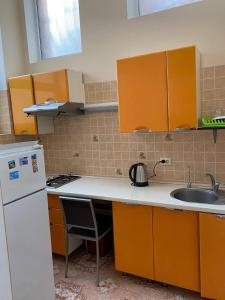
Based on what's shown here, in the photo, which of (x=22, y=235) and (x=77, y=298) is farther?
(x=77, y=298)

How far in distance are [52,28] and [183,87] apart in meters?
2.00

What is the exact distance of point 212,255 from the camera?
1.82 m

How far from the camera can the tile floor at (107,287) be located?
6.74 ft

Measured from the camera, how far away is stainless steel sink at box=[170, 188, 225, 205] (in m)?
2.12

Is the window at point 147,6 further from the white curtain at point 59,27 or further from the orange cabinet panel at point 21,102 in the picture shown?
the orange cabinet panel at point 21,102

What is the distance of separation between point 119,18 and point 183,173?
1.70 m

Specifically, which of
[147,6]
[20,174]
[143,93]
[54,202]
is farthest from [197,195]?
[147,6]

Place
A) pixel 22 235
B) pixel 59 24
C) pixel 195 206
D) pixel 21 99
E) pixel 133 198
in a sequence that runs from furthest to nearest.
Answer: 1. pixel 59 24
2. pixel 21 99
3. pixel 133 198
4. pixel 195 206
5. pixel 22 235

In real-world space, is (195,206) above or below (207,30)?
below

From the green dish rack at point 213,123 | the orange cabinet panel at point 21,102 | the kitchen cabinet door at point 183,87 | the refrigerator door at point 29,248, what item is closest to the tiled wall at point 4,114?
the orange cabinet panel at point 21,102

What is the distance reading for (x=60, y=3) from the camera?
9.71 feet

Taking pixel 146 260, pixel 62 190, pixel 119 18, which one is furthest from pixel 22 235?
pixel 119 18

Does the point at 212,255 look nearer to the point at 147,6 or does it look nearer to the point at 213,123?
the point at 213,123

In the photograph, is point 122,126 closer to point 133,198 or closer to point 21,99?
point 133,198
